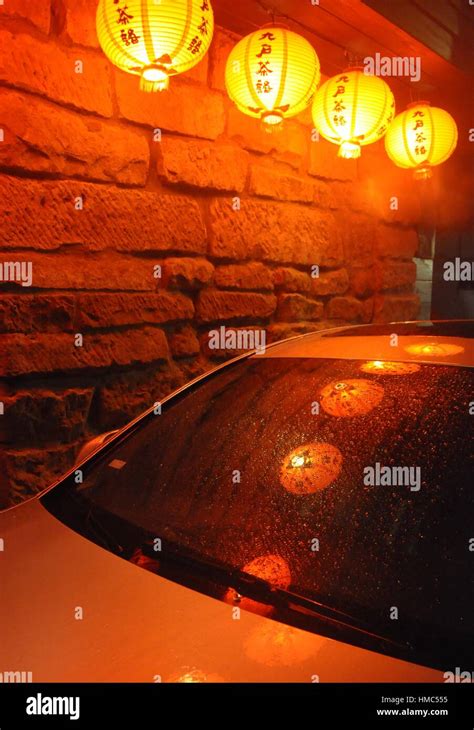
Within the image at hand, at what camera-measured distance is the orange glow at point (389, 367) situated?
1.81 m

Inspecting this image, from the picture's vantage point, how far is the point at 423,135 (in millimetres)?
4699

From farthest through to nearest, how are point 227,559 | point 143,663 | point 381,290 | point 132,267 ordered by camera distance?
1. point 381,290
2. point 132,267
3. point 227,559
4. point 143,663

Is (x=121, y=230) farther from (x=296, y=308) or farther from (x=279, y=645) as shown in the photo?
(x=279, y=645)

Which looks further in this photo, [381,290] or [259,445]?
[381,290]

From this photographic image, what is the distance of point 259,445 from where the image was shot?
1896 millimetres

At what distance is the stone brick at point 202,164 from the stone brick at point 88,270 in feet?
1.99

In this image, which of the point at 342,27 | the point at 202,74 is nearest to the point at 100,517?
the point at 202,74

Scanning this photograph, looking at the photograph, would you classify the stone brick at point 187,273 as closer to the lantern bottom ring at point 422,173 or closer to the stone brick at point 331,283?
the stone brick at point 331,283

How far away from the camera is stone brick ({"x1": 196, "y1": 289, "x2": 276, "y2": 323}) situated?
419 cm

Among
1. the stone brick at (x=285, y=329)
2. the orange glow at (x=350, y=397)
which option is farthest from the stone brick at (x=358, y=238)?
the orange glow at (x=350, y=397)

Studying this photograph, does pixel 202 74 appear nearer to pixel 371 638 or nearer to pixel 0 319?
pixel 0 319

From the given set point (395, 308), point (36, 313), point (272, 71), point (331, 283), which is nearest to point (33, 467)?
point (36, 313)

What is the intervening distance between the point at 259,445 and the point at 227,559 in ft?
1.38

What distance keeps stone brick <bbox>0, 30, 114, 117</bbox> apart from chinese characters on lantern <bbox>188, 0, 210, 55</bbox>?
0.66 m
